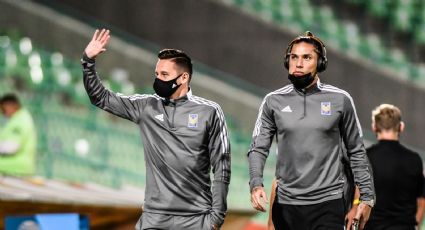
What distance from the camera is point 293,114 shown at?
5.07 meters

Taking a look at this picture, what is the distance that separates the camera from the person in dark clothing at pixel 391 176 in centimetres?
626

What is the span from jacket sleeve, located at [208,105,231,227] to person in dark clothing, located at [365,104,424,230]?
140 cm

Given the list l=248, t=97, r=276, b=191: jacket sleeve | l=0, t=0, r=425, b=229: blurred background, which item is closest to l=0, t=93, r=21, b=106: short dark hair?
l=0, t=0, r=425, b=229: blurred background

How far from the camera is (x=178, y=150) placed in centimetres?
523

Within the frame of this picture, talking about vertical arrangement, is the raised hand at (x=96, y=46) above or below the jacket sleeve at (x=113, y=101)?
above

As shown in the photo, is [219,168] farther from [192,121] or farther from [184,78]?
[184,78]

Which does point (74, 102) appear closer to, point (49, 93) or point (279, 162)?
point (49, 93)

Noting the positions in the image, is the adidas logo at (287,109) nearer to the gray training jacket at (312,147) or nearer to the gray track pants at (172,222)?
the gray training jacket at (312,147)

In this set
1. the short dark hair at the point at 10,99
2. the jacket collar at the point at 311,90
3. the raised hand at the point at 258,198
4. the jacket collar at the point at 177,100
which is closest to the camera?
the raised hand at the point at 258,198

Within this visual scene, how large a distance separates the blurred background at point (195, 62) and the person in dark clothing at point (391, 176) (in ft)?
12.5

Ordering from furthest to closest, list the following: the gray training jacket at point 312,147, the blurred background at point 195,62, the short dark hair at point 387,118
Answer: the blurred background at point 195,62, the short dark hair at point 387,118, the gray training jacket at point 312,147

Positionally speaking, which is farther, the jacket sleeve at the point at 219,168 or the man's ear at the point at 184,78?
the man's ear at the point at 184,78

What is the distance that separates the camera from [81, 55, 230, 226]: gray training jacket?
520 cm

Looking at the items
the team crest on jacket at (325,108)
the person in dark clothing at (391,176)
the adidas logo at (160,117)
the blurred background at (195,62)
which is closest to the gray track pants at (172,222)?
the adidas logo at (160,117)
